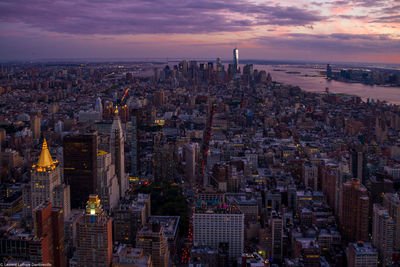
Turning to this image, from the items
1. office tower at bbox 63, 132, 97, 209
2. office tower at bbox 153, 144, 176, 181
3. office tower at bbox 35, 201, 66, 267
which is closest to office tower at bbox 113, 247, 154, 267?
office tower at bbox 35, 201, 66, 267

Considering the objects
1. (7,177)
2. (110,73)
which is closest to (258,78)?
(110,73)

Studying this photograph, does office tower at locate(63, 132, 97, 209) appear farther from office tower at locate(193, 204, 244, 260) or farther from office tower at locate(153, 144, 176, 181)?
office tower at locate(193, 204, 244, 260)

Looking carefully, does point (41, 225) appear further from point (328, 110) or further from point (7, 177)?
point (328, 110)

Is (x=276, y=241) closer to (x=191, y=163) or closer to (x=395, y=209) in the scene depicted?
(x=395, y=209)

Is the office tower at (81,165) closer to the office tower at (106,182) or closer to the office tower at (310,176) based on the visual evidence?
the office tower at (106,182)

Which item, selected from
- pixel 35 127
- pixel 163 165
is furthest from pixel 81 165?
pixel 35 127

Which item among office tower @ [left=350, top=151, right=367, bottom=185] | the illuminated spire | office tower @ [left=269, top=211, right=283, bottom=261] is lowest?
office tower @ [left=269, top=211, right=283, bottom=261]

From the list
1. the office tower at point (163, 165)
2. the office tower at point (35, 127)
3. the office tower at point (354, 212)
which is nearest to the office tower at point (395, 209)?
the office tower at point (354, 212)
